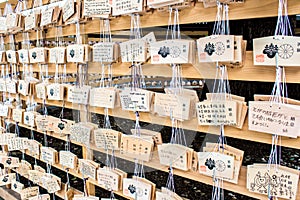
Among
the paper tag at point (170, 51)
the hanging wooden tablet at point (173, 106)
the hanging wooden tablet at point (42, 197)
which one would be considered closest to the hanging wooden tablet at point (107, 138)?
the hanging wooden tablet at point (173, 106)

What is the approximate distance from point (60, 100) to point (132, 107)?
601mm

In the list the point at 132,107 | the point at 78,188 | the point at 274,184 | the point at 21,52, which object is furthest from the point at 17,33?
the point at 274,184

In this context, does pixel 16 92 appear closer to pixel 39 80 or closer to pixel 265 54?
pixel 39 80

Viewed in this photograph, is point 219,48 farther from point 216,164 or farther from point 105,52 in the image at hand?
point 105,52

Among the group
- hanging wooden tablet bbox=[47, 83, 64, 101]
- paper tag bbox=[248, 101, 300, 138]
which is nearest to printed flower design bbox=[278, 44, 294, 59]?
paper tag bbox=[248, 101, 300, 138]

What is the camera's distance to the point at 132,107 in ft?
4.41

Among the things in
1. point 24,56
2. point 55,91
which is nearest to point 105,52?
point 55,91

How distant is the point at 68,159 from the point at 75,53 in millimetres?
557

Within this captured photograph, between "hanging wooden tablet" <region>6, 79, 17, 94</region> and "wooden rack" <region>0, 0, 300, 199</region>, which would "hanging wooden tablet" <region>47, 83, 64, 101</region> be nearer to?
"wooden rack" <region>0, 0, 300, 199</region>

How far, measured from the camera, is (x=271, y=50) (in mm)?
897

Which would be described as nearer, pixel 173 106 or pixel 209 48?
pixel 209 48

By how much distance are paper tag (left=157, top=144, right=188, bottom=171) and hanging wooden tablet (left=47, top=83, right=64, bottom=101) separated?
27.4 inches

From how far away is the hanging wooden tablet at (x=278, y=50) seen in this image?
2.83 feet

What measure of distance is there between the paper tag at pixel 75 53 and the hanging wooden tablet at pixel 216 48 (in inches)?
26.1
